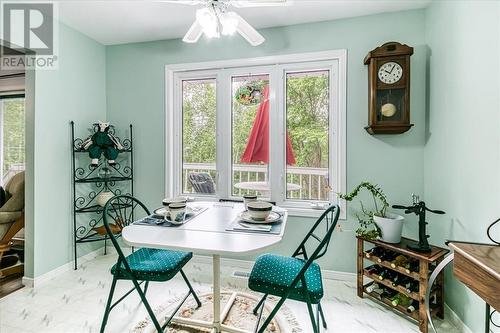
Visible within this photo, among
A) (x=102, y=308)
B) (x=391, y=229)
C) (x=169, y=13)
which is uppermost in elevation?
(x=169, y=13)

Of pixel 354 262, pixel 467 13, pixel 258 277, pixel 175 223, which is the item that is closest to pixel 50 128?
pixel 175 223

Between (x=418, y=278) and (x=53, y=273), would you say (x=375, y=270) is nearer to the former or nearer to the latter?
(x=418, y=278)

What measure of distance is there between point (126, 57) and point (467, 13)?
10.5 ft

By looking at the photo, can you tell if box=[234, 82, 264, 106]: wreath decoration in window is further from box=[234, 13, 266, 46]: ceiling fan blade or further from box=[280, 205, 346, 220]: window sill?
box=[280, 205, 346, 220]: window sill

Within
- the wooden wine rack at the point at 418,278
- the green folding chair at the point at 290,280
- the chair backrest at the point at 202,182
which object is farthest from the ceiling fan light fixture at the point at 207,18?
the wooden wine rack at the point at 418,278

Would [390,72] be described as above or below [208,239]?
above

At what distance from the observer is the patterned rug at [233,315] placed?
5.90ft

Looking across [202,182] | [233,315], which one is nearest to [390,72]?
[202,182]

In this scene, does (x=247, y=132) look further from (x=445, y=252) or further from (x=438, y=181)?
(x=445, y=252)

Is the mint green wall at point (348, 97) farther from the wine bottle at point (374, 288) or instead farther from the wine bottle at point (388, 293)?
the wine bottle at point (388, 293)

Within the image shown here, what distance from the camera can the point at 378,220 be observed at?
7.06 feet

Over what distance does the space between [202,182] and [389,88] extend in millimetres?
2082

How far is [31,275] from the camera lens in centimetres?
240

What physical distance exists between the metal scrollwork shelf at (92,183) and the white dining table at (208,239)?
1.64 meters
